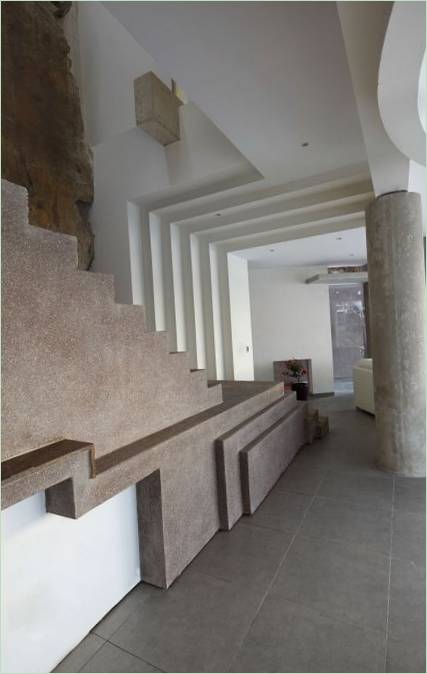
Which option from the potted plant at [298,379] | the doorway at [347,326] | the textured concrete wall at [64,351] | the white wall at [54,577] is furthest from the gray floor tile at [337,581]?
the doorway at [347,326]

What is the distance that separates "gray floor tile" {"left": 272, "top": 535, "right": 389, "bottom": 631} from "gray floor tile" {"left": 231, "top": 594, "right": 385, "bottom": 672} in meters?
0.08

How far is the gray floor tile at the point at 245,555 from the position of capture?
2141 mm

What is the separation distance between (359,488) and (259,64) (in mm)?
3700

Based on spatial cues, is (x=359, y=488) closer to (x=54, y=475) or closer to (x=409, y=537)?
(x=409, y=537)

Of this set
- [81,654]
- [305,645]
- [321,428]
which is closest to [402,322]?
[321,428]

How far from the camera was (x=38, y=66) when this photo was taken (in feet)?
15.6

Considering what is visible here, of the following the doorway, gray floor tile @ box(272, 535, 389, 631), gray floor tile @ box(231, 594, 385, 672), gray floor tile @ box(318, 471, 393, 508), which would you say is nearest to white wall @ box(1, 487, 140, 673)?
gray floor tile @ box(231, 594, 385, 672)

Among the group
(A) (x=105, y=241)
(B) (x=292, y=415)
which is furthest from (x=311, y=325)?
(A) (x=105, y=241)

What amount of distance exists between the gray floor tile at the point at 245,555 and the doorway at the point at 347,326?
7.10 meters

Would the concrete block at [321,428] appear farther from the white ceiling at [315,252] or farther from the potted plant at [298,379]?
the white ceiling at [315,252]

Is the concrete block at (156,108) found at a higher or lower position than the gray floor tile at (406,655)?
higher

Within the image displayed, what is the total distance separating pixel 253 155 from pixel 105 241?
9.24 feet

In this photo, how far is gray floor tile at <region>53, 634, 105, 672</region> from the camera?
158 centimetres

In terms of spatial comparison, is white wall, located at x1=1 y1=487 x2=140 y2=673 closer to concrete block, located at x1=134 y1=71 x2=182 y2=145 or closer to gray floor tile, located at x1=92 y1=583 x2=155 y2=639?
gray floor tile, located at x1=92 y1=583 x2=155 y2=639
